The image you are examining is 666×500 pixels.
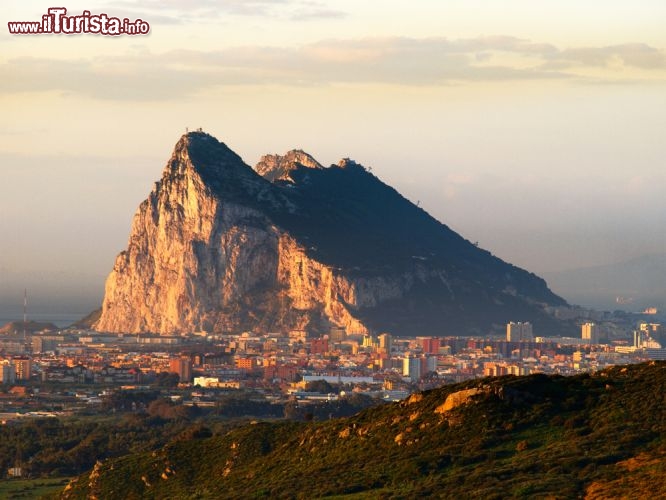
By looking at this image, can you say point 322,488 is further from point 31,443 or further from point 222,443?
point 31,443

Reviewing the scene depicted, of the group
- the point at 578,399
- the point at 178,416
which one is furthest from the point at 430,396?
the point at 178,416

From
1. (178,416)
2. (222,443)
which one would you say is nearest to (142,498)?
(222,443)

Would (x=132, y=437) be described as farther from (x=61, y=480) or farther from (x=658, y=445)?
(x=658, y=445)

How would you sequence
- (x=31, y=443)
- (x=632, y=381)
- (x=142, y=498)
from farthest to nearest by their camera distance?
(x=31, y=443), (x=142, y=498), (x=632, y=381)

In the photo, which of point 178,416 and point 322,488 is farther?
point 178,416

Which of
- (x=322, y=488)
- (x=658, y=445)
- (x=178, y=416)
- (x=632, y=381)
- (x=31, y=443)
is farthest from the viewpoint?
(x=178, y=416)

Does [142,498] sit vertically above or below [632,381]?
below
